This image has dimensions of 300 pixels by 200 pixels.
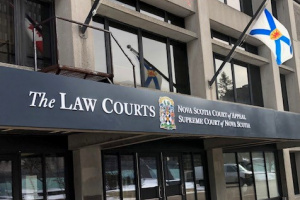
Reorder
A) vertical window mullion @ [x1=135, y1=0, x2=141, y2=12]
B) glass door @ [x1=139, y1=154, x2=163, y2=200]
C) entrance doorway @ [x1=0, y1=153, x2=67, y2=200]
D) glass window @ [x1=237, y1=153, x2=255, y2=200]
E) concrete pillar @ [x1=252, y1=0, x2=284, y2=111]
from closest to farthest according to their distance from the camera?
entrance doorway @ [x1=0, y1=153, x2=67, y2=200] → glass door @ [x1=139, y1=154, x2=163, y2=200] → vertical window mullion @ [x1=135, y1=0, x2=141, y2=12] → glass window @ [x1=237, y1=153, x2=255, y2=200] → concrete pillar @ [x1=252, y1=0, x2=284, y2=111]

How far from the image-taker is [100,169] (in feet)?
35.1

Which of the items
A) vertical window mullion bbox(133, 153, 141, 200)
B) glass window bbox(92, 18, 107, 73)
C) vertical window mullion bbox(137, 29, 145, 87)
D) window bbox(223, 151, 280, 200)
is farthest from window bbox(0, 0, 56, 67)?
window bbox(223, 151, 280, 200)

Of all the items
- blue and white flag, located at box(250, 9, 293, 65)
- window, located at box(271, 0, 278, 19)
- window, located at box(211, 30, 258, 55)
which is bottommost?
blue and white flag, located at box(250, 9, 293, 65)

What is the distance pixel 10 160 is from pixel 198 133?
4351mm

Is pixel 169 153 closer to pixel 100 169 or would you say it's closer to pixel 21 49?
pixel 100 169

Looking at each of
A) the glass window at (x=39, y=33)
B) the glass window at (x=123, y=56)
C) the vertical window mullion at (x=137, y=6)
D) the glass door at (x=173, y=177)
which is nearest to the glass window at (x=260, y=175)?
the glass door at (x=173, y=177)

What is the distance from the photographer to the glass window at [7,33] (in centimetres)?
952

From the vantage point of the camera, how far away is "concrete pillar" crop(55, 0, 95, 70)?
1007cm

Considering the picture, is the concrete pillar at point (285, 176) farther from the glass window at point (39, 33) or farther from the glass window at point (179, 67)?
the glass window at point (39, 33)

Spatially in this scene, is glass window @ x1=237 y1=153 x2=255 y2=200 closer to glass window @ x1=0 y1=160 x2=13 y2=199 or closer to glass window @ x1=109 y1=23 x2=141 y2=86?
glass window @ x1=109 y1=23 x2=141 y2=86

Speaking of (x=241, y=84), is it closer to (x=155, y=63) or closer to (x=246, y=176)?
(x=246, y=176)

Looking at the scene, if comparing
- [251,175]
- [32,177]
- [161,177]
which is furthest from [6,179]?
[251,175]

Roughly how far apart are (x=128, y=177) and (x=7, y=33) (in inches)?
201

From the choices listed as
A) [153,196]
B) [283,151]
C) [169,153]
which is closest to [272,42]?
[169,153]
